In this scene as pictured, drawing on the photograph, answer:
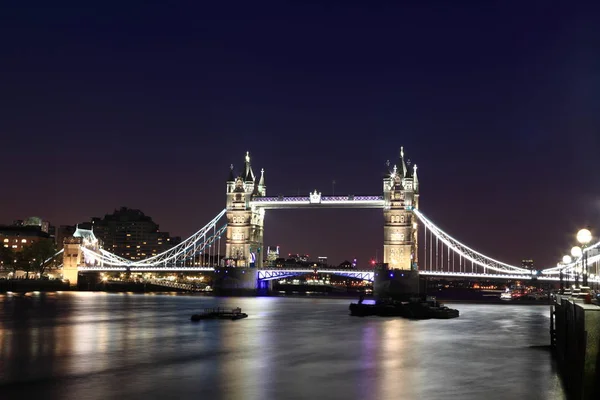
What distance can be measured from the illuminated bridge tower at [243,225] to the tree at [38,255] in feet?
113

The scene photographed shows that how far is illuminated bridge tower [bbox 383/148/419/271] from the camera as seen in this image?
10612 centimetres

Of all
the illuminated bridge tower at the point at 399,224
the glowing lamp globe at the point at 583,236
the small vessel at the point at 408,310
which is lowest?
the small vessel at the point at 408,310

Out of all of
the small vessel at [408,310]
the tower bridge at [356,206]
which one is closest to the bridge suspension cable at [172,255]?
the tower bridge at [356,206]

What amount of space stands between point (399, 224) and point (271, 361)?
77625mm

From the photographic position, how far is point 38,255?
129 metres

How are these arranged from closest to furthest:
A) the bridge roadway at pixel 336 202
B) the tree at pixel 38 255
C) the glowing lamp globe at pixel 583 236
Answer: the glowing lamp globe at pixel 583 236, the bridge roadway at pixel 336 202, the tree at pixel 38 255

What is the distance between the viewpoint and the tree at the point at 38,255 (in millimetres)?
128250

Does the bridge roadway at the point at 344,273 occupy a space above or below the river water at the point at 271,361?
above

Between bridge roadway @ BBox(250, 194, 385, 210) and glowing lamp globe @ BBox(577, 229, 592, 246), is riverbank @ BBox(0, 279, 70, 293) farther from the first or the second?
glowing lamp globe @ BBox(577, 229, 592, 246)

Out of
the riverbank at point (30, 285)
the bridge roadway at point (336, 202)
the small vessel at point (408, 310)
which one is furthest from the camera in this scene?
the riverbank at point (30, 285)

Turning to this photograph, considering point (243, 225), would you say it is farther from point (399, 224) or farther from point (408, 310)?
point (408, 310)

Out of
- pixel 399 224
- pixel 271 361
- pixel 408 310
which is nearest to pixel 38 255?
pixel 399 224

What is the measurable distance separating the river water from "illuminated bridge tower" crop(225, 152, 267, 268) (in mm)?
63680

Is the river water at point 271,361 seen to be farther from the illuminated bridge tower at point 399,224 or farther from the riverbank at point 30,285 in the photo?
the riverbank at point 30,285
